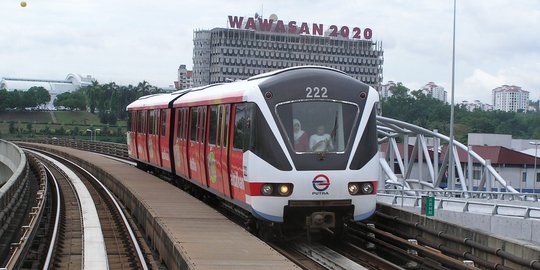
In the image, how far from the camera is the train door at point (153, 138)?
1169 inches

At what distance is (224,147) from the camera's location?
17453 mm

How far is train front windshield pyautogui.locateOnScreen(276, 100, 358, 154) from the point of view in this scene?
1515 cm

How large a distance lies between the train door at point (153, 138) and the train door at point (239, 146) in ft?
42.8

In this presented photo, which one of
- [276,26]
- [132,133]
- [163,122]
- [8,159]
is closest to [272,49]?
[276,26]

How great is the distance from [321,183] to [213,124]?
4.58 m

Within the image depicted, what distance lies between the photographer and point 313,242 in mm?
16641

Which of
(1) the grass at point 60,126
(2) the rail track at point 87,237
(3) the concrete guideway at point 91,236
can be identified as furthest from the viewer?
(1) the grass at point 60,126

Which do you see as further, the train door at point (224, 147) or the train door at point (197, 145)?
the train door at point (197, 145)

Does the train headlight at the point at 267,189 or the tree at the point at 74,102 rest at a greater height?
the tree at the point at 74,102

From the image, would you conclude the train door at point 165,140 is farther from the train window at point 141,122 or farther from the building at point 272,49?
the building at point 272,49

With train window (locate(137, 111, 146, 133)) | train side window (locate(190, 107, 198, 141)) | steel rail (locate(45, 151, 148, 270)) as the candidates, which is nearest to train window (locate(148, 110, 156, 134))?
train window (locate(137, 111, 146, 133))

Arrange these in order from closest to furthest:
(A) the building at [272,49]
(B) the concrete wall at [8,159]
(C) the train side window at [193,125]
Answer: (C) the train side window at [193,125]
(B) the concrete wall at [8,159]
(A) the building at [272,49]

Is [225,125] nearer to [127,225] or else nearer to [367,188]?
[367,188]

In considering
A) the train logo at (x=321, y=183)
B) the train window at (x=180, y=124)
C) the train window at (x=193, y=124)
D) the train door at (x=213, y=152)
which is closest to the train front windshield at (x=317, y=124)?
the train logo at (x=321, y=183)
